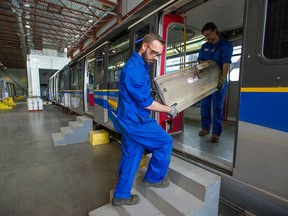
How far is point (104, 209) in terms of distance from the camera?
1.51 m

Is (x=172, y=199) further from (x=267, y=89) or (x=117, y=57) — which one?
(x=117, y=57)

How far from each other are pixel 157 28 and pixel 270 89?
159 centimetres

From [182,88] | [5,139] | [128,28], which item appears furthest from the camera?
[5,139]

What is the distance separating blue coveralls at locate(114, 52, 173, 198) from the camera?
132cm

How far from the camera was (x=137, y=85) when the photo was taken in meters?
1.31

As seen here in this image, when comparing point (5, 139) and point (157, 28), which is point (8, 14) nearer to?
point (5, 139)

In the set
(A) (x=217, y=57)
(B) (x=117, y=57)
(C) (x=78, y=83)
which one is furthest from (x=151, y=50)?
(C) (x=78, y=83)

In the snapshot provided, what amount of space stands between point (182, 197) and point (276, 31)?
1.54 m

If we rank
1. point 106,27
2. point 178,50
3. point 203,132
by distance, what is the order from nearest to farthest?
point 203,132 → point 178,50 → point 106,27

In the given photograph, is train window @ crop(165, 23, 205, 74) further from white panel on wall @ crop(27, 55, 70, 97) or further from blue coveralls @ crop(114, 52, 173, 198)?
white panel on wall @ crop(27, 55, 70, 97)

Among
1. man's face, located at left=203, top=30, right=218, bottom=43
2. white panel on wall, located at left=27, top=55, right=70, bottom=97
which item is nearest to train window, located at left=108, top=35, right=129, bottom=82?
man's face, located at left=203, top=30, right=218, bottom=43

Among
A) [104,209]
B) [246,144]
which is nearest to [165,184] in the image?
[104,209]

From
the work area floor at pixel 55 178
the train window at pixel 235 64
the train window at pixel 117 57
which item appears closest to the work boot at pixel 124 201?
the work area floor at pixel 55 178

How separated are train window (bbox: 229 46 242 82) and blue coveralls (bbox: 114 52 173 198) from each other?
3805 millimetres
